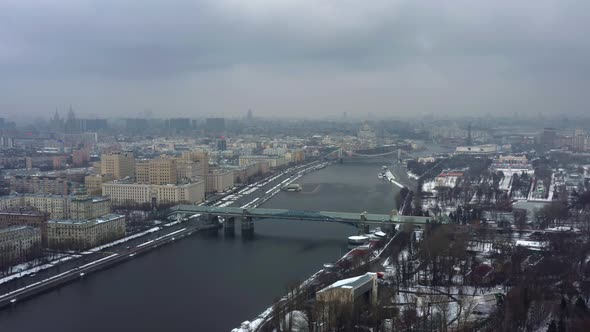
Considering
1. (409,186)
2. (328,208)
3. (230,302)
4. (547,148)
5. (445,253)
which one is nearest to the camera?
(230,302)

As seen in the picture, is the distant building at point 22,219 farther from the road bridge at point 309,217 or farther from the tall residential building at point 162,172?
the tall residential building at point 162,172

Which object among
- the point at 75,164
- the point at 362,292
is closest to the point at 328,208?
the point at 362,292

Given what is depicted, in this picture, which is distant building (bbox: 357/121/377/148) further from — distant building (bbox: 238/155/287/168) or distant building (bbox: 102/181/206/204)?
distant building (bbox: 102/181/206/204)

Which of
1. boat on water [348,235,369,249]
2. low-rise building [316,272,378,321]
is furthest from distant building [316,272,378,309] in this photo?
boat on water [348,235,369,249]

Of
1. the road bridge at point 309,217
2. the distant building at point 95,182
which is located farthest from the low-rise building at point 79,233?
the distant building at point 95,182

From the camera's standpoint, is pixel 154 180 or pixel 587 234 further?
pixel 154 180

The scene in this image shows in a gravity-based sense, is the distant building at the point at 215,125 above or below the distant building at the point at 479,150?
above

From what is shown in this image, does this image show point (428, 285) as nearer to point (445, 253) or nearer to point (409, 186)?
point (445, 253)

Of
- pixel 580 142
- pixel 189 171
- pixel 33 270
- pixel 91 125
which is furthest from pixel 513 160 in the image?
pixel 91 125
